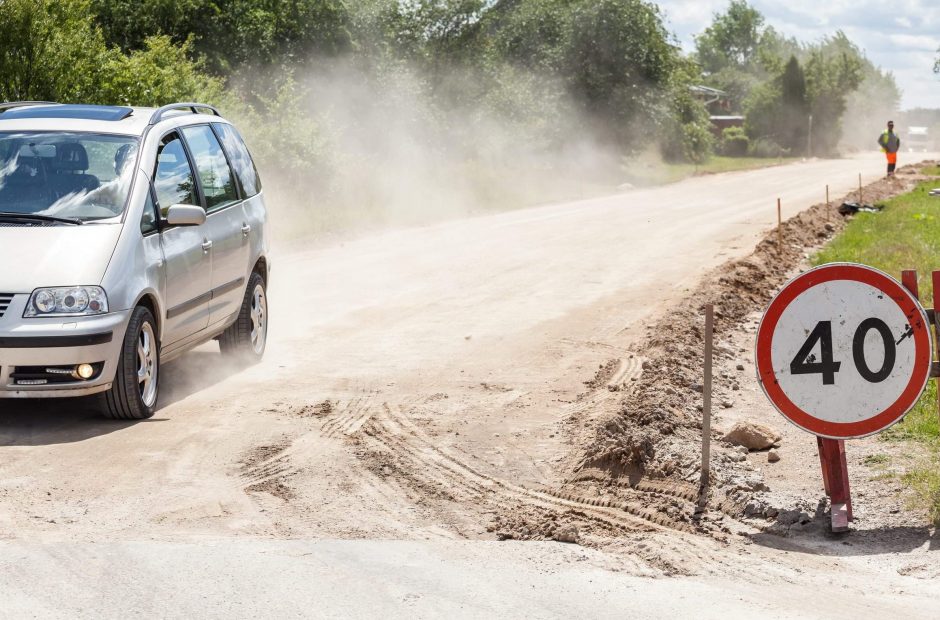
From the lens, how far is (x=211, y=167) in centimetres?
941

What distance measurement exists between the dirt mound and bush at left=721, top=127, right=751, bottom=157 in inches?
2582

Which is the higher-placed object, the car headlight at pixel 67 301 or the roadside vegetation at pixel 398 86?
the roadside vegetation at pixel 398 86

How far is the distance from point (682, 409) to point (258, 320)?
146 inches

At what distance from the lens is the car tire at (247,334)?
9.82 meters

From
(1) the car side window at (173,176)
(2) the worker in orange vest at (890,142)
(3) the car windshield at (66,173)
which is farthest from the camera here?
(2) the worker in orange vest at (890,142)

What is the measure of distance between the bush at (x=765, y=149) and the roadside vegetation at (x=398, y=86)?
19336mm

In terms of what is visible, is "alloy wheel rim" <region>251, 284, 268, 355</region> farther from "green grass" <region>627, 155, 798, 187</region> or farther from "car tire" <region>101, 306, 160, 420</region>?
"green grass" <region>627, 155, 798, 187</region>

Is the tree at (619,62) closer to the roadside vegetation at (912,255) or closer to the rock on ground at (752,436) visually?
the roadside vegetation at (912,255)

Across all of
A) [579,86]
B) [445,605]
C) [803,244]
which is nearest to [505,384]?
[445,605]

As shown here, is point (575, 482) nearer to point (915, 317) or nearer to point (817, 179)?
point (915, 317)

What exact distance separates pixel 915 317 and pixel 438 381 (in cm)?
403

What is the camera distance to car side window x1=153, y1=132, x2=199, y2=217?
8.38 m

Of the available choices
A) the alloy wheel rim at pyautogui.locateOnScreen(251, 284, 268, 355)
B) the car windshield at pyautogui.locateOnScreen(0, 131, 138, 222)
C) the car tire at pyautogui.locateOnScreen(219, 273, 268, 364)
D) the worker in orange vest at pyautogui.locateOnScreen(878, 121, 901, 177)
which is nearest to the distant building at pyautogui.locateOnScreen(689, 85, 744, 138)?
the worker in orange vest at pyautogui.locateOnScreen(878, 121, 901, 177)

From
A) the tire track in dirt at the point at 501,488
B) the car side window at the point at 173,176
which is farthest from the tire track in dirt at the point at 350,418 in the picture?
the car side window at the point at 173,176
